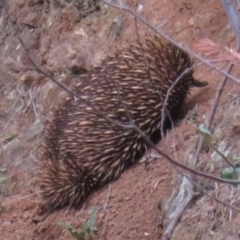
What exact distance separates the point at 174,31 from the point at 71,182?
6.25ft

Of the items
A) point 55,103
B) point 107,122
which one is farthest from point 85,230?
point 55,103

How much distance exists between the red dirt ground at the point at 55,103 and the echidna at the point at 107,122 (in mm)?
141

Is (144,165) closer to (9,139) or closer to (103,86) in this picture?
(103,86)

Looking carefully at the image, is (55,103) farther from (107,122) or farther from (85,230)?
(85,230)

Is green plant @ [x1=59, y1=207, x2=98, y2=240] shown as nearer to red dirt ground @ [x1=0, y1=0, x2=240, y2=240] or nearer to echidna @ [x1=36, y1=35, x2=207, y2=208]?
red dirt ground @ [x1=0, y1=0, x2=240, y2=240]

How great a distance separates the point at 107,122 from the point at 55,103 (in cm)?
174

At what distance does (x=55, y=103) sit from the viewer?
6848 mm

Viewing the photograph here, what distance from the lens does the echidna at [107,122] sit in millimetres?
5109

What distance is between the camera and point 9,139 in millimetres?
6848

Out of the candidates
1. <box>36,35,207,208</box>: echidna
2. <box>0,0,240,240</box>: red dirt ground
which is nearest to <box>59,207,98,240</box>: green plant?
<box>0,0,240,240</box>: red dirt ground

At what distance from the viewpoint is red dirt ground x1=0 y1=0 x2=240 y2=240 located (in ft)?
14.0

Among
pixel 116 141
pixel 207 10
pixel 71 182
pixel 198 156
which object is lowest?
pixel 71 182

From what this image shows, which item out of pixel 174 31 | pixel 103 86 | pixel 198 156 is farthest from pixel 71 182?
pixel 174 31

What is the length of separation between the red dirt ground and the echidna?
14 cm
